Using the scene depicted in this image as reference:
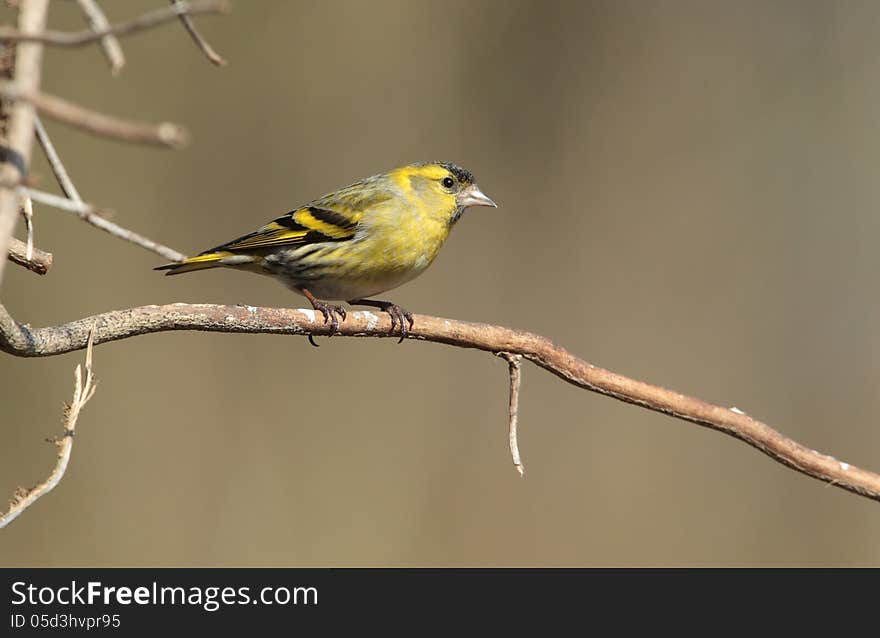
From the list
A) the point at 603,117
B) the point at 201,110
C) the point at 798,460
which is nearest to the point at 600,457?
the point at 603,117

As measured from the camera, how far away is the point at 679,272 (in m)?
7.41

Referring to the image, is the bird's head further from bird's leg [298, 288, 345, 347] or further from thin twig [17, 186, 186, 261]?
thin twig [17, 186, 186, 261]

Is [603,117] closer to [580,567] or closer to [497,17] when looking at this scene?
[497,17]

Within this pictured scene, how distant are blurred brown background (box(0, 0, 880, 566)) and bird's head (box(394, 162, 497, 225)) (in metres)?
2.00

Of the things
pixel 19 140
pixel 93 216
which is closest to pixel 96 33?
pixel 19 140

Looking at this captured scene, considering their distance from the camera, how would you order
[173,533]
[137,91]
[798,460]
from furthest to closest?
[137,91]
[173,533]
[798,460]

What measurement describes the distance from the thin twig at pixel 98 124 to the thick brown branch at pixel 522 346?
1.17 metres

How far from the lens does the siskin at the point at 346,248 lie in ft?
14.3

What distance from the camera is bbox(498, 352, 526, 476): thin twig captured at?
2707 mm

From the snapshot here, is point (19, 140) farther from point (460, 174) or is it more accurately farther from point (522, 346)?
point (460, 174)

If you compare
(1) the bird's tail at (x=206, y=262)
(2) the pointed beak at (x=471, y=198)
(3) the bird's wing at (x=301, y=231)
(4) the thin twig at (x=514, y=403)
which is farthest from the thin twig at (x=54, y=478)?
(2) the pointed beak at (x=471, y=198)

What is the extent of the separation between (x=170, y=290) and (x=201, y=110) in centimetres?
132

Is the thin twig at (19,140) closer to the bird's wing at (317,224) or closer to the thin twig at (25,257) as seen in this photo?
the thin twig at (25,257)

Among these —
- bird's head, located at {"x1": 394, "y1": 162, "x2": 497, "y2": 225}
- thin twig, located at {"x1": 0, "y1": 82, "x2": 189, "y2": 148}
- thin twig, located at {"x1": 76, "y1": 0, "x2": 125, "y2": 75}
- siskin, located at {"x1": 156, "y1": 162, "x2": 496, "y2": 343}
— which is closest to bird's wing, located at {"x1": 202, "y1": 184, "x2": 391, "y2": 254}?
siskin, located at {"x1": 156, "y1": 162, "x2": 496, "y2": 343}
